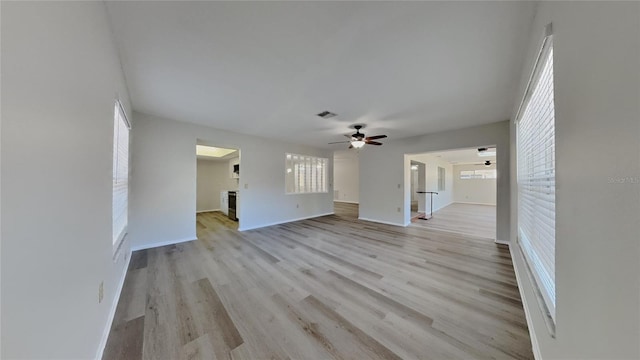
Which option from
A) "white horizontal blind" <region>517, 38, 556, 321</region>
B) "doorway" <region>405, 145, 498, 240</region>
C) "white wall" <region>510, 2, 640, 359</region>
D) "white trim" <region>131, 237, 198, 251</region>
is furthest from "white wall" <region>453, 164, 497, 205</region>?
"white trim" <region>131, 237, 198, 251</region>

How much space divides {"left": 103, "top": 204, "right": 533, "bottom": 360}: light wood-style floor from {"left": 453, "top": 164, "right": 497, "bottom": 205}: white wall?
806 centimetres

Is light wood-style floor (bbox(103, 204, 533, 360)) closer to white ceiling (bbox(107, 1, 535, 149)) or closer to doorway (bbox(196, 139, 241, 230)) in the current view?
white ceiling (bbox(107, 1, 535, 149))

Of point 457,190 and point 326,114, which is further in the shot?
point 457,190

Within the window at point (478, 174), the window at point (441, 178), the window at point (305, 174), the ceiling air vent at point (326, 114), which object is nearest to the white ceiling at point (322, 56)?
the ceiling air vent at point (326, 114)

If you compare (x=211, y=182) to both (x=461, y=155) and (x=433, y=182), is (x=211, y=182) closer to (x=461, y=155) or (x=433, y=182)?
(x=433, y=182)

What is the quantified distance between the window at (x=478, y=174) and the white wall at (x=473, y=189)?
0.44ft

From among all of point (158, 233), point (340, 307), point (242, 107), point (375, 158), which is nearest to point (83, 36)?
point (242, 107)

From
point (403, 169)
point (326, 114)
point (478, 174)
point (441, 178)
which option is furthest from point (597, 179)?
point (478, 174)

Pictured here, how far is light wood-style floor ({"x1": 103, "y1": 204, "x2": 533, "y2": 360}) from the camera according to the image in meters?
1.48

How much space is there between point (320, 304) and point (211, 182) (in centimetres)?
725

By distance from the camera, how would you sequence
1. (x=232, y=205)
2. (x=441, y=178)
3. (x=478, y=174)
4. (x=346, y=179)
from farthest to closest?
(x=346, y=179), (x=478, y=174), (x=441, y=178), (x=232, y=205)

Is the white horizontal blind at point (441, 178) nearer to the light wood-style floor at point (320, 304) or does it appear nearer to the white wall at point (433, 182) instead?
the white wall at point (433, 182)

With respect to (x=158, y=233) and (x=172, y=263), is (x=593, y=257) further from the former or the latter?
(x=158, y=233)

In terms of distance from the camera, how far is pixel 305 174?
254 inches
